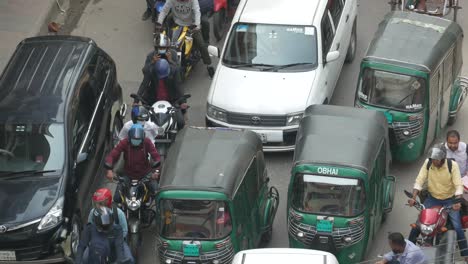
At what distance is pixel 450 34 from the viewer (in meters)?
18.2

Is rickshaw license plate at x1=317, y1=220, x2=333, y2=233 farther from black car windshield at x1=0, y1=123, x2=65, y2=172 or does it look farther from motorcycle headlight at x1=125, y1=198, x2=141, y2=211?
black car windshield at x1=0, y1=123, x2=65, y2=172

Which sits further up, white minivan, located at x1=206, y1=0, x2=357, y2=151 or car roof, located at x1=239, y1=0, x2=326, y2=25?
car roof, located at x1=239, y1=0, x2=326, y2=25

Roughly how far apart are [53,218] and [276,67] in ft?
16.3

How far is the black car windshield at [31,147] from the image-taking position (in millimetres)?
15953

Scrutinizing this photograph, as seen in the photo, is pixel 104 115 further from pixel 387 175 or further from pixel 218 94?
pixel 387 175

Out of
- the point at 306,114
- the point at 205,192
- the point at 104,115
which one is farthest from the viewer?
the point at 104,115

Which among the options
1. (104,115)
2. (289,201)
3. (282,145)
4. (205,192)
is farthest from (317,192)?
(104,115)

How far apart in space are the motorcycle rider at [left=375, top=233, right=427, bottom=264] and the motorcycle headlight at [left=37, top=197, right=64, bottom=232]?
14.2ft

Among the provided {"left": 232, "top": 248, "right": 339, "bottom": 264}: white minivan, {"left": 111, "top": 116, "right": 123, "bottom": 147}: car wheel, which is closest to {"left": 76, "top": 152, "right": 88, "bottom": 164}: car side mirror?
{"left": 111, "top": 116, "right": 123, "bottom": 147}: car wheel

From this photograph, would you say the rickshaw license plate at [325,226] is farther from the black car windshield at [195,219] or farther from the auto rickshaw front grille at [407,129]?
the auto rickshaw front grille at [407,129]

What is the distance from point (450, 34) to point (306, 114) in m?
3.38

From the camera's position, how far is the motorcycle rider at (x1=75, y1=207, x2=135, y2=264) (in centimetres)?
1384

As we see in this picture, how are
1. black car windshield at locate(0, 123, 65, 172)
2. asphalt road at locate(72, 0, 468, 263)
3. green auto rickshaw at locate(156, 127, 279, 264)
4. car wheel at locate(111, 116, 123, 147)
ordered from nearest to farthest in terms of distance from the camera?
green auto rickshaw at locate(156, 127, 279, 264) < black car windshield at locate(0, 123, 65, 172) < asphalt road at locate(72, 0, 468, 263) < car wheel at locate(111, 116, 123, 147)

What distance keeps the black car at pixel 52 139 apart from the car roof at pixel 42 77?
1 centimetres
